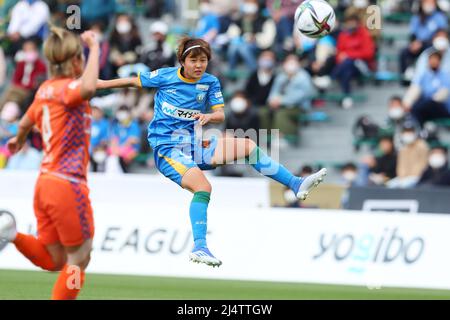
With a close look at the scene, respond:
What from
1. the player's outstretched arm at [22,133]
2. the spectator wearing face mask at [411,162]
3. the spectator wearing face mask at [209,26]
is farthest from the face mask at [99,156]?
the player's outstretched arm at [22,133]

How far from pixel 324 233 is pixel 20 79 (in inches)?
335

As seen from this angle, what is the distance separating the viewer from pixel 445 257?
571 inches

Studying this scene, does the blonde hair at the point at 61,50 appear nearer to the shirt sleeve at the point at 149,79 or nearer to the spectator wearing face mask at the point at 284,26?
the shirt sleeve at the point at 149,79

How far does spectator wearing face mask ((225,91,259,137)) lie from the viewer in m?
19.5

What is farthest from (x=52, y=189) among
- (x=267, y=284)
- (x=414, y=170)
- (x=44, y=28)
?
(x=44, y=28)

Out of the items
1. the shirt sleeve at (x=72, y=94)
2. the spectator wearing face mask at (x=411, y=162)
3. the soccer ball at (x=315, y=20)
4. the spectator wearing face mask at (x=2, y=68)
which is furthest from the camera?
the spectator wearing face mask at (x=2, y=68)

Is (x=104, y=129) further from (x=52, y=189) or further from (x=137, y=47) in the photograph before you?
(x=52, y=189)

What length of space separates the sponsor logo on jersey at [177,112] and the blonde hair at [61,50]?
2503 millimetres

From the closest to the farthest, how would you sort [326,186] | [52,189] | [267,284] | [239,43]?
[52,189] < [267,284] < [326,186] < [239,43]

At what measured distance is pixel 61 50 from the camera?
8539 mm

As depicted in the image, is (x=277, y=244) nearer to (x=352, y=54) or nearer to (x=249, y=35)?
(x=352, y=54)

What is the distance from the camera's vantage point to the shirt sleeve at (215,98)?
1119 centimetres

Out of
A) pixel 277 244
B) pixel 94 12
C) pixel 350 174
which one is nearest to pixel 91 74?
pixel 277 244

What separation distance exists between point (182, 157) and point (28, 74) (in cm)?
1065
